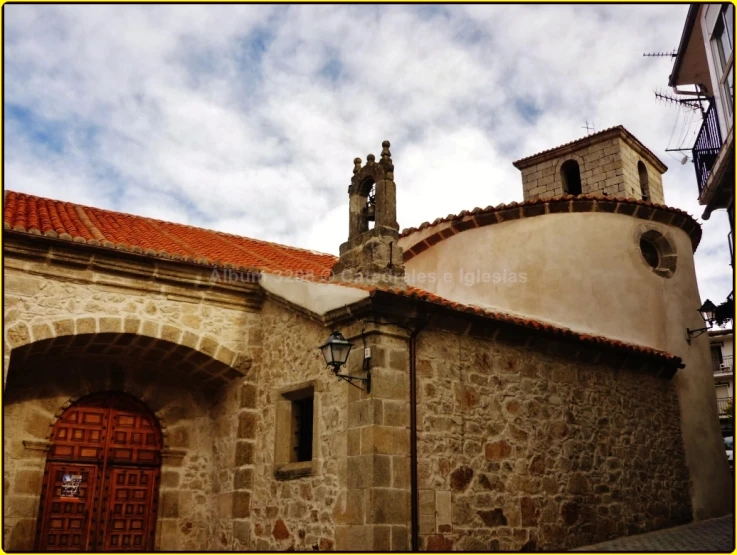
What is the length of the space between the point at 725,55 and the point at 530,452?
5.71 metres

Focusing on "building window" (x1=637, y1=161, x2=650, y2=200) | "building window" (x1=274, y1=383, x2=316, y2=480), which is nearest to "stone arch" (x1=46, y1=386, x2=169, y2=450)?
"building window" (x1=274, y1=383, x2=316, y2=480)

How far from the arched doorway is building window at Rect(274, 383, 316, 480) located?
2.16m

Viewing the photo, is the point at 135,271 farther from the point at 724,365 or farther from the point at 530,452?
the point at 724,365

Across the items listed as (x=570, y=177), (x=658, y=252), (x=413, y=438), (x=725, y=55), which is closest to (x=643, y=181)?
(x=570, y=177)

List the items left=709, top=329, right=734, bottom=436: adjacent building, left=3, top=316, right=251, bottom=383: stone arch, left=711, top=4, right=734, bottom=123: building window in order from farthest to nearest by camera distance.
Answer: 1. left=709, top=329, right=734, bottom=436: adjacent building
2. left=711, top=4, right=734, bottom=123: building window
3. left=3, top=316, right=251, bottom=383: stone arch

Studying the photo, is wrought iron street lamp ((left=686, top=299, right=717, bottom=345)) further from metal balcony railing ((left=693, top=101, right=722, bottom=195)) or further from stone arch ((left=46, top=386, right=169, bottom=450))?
stone arch ((left=46, top=386, right=169, bottom=450))

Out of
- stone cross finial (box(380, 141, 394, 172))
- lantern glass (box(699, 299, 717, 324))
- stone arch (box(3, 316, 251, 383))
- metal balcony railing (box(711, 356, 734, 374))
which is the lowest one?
stone arch (box(3, 316, 251, 383))

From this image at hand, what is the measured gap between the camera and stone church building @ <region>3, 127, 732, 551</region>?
679cm

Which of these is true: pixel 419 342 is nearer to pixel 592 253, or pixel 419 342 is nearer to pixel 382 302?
pixel 382 302

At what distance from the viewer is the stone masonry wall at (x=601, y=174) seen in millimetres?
13914

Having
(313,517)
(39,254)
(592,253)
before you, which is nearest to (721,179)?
(592,253)

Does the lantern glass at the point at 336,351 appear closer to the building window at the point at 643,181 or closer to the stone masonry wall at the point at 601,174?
the stone masonry wall at the point at 601,174

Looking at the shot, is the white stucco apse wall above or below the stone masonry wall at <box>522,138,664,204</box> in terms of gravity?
below

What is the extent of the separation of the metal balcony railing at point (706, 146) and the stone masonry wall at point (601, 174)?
390 cm
